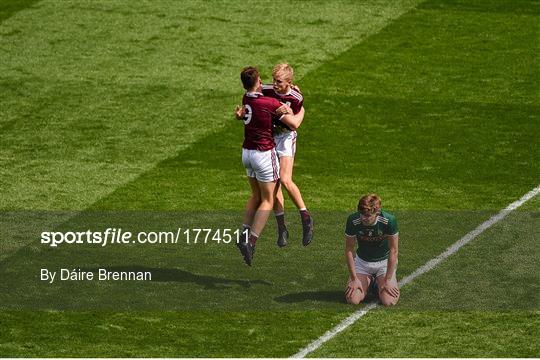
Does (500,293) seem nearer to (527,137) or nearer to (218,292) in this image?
(218,292)

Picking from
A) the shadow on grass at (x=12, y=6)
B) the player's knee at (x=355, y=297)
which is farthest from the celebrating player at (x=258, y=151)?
the shadow on grass at (x=12, y=6)

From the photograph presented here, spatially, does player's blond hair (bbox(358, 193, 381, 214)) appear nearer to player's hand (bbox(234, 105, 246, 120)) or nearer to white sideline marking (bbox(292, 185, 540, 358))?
white sideline marking (bbox(292, 185, 540, 358))

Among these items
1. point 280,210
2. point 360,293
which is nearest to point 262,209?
point 280,210

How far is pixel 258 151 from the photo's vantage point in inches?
738

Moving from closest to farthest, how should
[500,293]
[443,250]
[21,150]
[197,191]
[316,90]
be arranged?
[500,293], [443,250], [197,191], [21,150], [316,90]

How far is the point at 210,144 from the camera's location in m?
24.1

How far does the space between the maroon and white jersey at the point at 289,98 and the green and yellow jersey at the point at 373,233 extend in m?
1.86

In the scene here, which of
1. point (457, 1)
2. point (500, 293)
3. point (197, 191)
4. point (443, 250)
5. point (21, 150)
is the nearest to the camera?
point (500, 293)

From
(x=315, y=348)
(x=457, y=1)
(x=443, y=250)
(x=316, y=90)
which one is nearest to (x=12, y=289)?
(x=315, y=348)

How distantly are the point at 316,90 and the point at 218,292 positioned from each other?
8.20 metres

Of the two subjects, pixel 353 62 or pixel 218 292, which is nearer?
pixel 218 292

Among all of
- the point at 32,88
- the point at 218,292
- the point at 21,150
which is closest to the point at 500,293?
the point at 218,292

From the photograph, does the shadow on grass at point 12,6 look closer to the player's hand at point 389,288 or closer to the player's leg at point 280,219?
the player's leg at point 280,219

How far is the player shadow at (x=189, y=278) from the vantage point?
18844 mm
